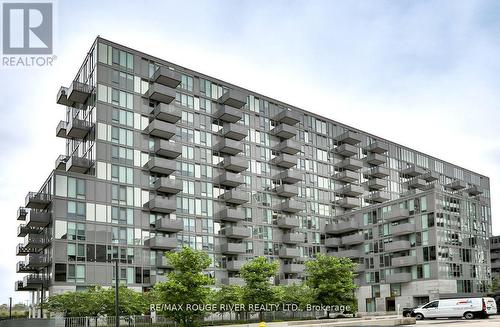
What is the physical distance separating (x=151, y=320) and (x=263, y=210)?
43.0m

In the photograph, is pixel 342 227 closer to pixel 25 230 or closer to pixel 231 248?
pixel 231 248

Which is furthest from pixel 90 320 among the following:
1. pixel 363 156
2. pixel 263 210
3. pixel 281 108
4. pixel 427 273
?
pixel 363 156

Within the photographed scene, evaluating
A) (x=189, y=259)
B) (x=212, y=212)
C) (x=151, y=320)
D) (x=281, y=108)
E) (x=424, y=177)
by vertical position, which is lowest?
(x=151, y=320)

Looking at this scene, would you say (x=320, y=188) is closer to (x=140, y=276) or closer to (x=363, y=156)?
(x=363, y=156)

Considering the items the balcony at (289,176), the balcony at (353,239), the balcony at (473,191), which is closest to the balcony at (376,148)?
the balcony at (353,239)

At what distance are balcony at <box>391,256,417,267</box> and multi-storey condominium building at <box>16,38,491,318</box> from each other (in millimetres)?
174

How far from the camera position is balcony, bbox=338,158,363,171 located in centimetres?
11275

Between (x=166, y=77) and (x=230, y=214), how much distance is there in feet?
73.9

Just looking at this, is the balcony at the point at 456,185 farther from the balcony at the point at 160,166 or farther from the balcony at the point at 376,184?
the balcony at the point at 160,166

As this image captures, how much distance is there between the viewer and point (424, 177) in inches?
4941

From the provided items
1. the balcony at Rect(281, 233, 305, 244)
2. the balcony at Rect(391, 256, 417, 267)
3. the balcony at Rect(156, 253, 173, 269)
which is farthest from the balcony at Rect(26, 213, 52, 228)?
the balcony at Rect(391, 256, 417, 267)

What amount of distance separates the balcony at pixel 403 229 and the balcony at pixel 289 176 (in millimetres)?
18480

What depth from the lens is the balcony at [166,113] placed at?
82562 millimetres

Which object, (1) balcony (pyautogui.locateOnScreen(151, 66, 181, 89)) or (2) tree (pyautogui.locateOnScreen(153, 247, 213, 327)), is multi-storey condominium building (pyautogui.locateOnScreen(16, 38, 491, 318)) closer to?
(1) balcony (pyautogui.locateOnScreen(151, 66, 181, 89))
